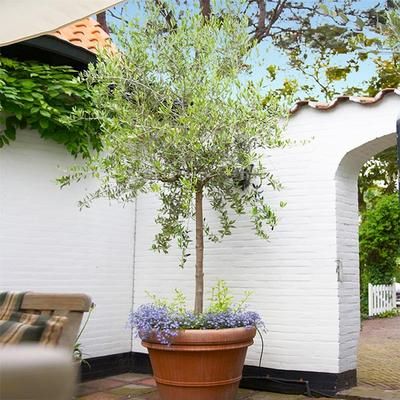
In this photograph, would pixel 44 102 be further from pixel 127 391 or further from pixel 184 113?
pixel 127 391

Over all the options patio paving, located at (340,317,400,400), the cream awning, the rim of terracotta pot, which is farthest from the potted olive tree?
the cream awning

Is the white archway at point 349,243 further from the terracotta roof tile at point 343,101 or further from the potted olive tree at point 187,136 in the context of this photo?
the potted olive tree at point 187,136

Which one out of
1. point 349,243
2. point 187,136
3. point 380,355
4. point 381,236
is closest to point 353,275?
point 349,243

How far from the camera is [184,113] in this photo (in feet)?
14.9

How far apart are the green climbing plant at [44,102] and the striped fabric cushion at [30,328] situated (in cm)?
277

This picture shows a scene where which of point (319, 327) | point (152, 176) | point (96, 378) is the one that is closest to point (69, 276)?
point (96, 378)

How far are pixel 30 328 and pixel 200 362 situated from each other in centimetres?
247

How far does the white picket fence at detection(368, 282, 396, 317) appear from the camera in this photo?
12867 mm

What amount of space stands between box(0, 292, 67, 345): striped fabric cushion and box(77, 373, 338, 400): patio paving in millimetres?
2509

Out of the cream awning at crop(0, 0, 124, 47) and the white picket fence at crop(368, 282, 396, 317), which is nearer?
the cream awning at crop(0, 0, 124, 47)

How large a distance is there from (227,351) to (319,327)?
101 centimetres

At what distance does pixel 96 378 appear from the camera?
18.1 ft

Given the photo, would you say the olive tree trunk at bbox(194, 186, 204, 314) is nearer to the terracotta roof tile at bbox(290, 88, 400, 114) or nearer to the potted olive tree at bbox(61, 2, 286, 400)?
the potted olive tree at bbox(61, 2, 286, 400)

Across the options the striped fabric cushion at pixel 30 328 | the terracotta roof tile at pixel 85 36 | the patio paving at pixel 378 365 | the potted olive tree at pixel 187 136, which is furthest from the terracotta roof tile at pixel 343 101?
the striped fabric cushion at pixel 30 328
